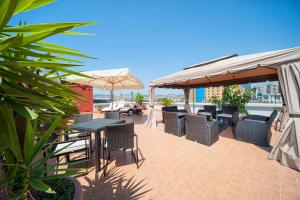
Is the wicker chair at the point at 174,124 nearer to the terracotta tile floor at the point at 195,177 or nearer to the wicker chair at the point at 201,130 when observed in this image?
the wicker chair at the point at 201,130

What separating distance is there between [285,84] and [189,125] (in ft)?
7.93

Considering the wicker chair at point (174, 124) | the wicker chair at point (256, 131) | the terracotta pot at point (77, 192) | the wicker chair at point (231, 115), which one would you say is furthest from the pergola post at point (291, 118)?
the terracotta pot at point (77, 192)

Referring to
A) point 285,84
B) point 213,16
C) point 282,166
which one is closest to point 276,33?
point 213,16

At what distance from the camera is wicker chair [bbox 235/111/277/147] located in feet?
12.2

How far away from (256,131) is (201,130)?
1530 millimetres

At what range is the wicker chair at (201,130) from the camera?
3.85 meters

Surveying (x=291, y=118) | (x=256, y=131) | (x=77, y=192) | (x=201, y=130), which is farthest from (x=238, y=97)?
(x=77, y=192)

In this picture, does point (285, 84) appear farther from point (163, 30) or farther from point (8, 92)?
point (163, 30)

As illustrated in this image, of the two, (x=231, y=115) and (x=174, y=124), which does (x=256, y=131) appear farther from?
(x=174, y=124)

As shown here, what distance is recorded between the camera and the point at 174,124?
4949mm

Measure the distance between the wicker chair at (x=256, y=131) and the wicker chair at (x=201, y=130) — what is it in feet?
Result: 2.72

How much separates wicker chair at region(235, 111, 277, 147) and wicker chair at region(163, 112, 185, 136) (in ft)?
5.77

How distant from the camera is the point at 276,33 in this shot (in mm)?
12078

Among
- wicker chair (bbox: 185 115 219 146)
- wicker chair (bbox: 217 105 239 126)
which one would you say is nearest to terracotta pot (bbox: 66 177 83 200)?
wicker chair (bbox: 185 115 219 146)
